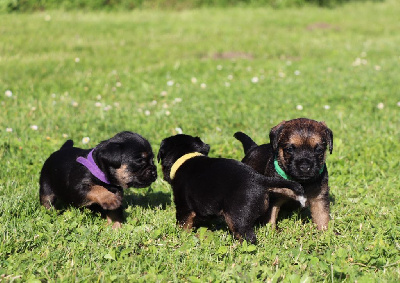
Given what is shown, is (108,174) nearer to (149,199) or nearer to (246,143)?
(149,199)

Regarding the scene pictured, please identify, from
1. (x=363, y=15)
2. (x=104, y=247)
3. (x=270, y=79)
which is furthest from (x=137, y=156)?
(x=363, y=15)

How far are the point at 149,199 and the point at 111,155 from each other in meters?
1.12

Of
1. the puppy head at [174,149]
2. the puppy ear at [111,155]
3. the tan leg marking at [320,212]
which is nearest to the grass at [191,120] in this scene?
the tan leg marking at [320,212]

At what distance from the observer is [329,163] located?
643 centimetres

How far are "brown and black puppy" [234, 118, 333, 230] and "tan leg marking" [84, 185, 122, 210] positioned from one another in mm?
1490

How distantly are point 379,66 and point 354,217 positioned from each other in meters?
8.21

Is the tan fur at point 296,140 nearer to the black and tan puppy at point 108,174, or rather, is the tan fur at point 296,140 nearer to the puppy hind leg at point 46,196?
the black and tan puppy at point 108,174

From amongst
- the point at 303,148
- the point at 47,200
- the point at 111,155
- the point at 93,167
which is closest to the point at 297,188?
the point at 303,148

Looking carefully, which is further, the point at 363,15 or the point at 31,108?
the point at 363,15

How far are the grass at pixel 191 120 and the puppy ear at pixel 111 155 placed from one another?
0.62 m

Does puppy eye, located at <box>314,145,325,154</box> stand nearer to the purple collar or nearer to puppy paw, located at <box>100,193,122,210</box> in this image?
puppy paw, located at <box>100,193,122,210</box>

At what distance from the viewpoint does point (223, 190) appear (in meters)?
4.24

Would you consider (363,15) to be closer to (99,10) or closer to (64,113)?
(99,10)

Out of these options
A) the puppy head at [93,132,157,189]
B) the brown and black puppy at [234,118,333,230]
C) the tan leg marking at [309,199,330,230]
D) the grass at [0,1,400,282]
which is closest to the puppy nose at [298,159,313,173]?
the brown and black puppy at [234,118,333,230]
